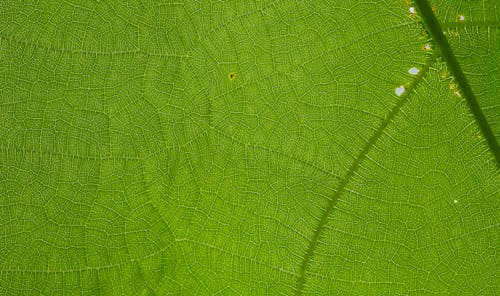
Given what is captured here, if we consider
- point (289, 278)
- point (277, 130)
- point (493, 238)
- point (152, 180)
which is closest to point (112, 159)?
point (152, 180)

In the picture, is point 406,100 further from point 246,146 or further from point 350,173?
point 246,146

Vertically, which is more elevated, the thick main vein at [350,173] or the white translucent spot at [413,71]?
the white translucent spot at [413,71]

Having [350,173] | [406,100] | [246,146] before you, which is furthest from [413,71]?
[246,146]

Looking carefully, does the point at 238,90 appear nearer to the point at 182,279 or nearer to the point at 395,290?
the point at 182,279

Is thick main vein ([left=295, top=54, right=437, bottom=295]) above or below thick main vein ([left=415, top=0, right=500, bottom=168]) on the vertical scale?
below

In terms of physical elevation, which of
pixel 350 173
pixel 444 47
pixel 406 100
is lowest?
pixel 350 173

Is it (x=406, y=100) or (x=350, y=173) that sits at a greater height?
(x=406, y=100)
